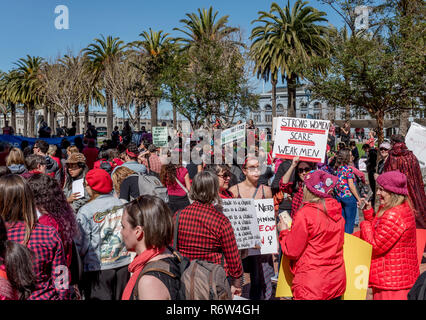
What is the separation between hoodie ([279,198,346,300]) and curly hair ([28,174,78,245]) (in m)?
1.71

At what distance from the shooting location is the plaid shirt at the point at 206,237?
3.66m

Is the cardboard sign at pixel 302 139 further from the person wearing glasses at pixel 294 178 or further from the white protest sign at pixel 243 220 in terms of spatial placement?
the white protest sign at pixel 243 220

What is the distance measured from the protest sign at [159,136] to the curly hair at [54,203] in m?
11.2

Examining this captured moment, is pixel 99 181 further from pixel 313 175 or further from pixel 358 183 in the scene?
pixel 358 183

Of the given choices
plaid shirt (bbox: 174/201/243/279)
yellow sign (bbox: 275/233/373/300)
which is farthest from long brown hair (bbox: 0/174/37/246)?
yellow sign (bbox: 275/233/373/300)

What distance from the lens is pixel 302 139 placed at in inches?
245

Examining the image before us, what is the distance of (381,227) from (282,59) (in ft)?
99.1

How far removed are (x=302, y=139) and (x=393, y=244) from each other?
2710mm

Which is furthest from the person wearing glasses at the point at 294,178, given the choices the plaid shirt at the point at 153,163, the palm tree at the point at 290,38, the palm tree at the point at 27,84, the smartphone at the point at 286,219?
the palm tree at the point at 27,84

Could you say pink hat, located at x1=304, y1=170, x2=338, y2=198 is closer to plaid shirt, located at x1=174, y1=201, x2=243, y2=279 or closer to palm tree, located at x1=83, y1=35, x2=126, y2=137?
plaid shirt, located at x1=174, y1=201, x2=243, y2=279

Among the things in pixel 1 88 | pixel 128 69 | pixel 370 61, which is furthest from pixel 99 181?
pixel 1 88

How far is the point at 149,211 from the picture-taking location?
8.77ft

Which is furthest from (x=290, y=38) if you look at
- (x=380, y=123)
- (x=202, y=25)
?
(x=380, y=123)

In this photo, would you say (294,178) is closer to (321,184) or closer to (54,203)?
(321,184)
